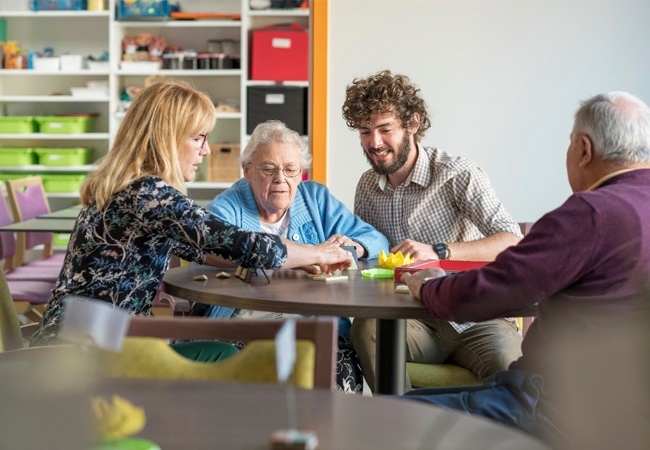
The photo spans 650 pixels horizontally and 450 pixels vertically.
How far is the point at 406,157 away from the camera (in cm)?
316

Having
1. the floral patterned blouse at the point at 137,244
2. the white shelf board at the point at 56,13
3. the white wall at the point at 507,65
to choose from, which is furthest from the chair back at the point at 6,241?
the floral patterned blouse at the point at 137,244

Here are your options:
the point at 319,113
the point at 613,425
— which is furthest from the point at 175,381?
the point at 319,113

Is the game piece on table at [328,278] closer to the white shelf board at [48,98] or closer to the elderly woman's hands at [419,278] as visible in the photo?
the elderly woman's hands at [419,278]

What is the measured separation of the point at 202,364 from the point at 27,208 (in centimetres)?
442

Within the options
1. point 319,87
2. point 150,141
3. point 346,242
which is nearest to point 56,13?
point 319,87

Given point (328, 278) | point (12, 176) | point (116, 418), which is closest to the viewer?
point (116, 418)

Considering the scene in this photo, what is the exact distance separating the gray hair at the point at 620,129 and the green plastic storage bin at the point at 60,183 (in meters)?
5.98

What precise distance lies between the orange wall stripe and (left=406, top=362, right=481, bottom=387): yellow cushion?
4.74 feet

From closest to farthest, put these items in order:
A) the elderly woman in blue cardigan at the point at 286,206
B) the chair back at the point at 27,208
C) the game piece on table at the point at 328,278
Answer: the game piece on table at the point at 328,278
the elderly woman in blue cardigan at the point at 286,206
the chair back at the point at 27,208

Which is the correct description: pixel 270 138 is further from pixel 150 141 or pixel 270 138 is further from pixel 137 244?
pixel 137 244

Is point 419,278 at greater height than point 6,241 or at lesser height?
greater

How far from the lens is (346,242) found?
2838mm

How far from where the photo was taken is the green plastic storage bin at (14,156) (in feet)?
24.1

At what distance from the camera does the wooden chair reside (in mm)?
5258
